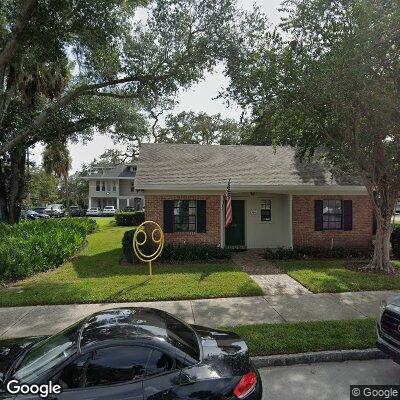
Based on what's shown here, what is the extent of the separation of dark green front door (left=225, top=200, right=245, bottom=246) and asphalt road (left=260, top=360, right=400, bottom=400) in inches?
404

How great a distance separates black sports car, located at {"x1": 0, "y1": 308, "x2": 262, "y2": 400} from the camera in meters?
3.15

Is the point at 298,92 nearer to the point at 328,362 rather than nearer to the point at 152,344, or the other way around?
the point at 328,362

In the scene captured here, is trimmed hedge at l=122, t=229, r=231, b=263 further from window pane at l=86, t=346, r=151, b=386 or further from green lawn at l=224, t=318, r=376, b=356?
window pane at l=86, t=346, r=151, b=386

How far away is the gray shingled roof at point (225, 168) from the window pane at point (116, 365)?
1051 cm

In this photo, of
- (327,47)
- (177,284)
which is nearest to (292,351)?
(177,284)

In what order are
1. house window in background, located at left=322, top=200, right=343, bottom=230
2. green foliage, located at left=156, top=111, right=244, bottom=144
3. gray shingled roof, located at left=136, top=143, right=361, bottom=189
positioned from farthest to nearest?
green foliage, located at left=156, top=111, right=244, bottom=144 → house window in background, located at left=322, top=200, right=343, bottom=230 → gray shingled roof, located at left=136, top=143, right=361, bottom=189

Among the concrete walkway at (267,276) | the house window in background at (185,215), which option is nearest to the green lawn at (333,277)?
the concrete walkway at (267,276)

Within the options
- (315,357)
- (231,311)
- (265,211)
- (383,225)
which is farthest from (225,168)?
(315,357)

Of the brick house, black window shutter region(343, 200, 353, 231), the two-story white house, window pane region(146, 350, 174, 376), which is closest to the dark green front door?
the brick house

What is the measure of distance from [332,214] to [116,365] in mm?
13644

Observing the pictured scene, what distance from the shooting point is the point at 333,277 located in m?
10.2

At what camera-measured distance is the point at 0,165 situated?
79.6ft

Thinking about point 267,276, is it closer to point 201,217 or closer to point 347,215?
point 201,217

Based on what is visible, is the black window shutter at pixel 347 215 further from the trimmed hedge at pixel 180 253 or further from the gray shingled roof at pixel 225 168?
the trimmed hedge at pixel 180 253
